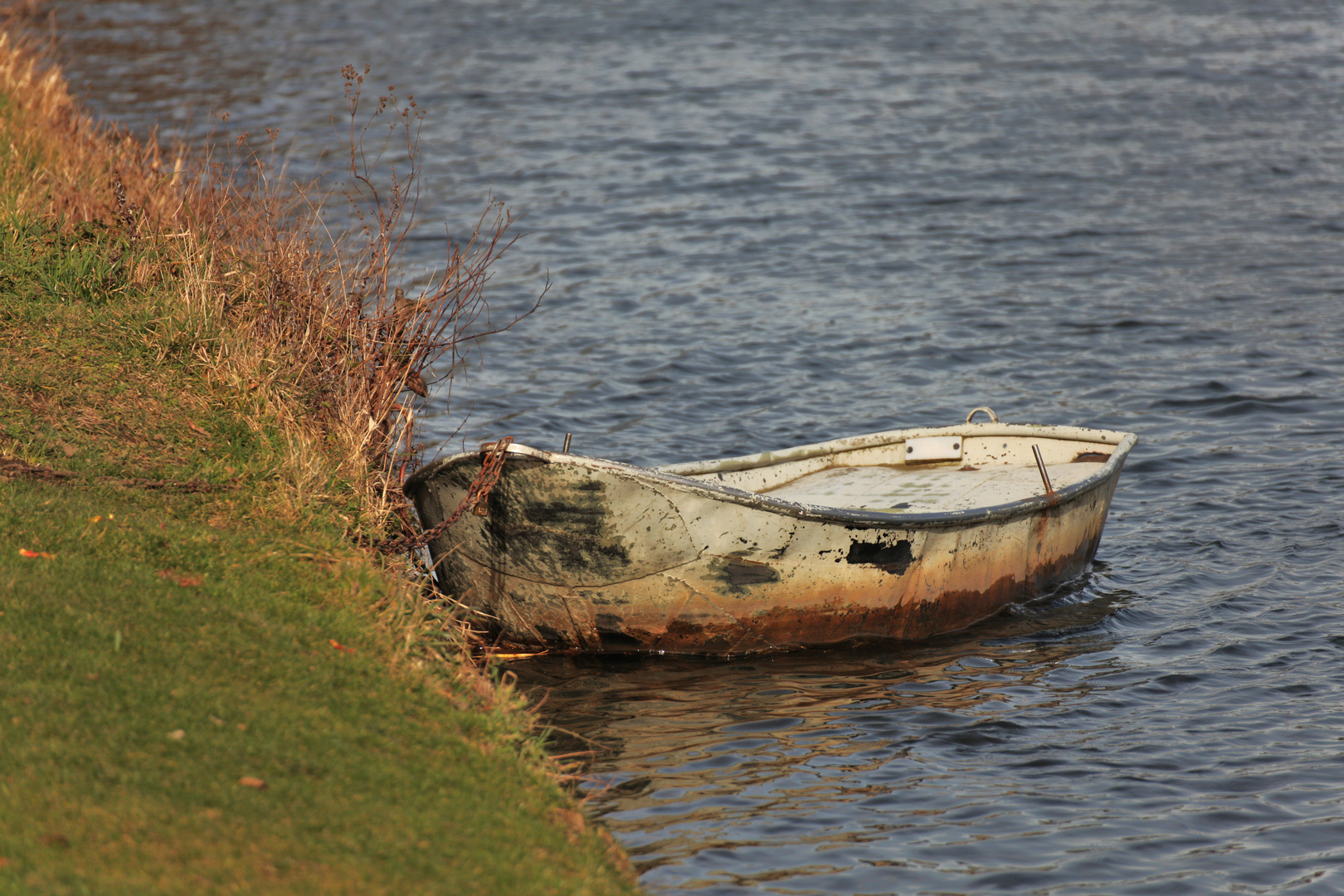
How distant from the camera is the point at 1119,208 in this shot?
1894cm

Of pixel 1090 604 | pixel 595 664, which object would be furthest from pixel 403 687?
pixel 1090 604

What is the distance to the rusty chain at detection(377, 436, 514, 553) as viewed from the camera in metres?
7.22

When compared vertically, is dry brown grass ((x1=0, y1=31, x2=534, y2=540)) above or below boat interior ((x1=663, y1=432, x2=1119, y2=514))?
above

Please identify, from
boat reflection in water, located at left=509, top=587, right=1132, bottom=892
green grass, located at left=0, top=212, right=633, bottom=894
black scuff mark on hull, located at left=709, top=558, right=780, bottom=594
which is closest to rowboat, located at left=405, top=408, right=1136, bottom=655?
black scuff mark on hull, located at left=709, top=558, right=780, bottom=594

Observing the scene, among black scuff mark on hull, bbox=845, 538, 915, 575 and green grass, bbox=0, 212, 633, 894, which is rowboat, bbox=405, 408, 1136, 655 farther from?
green grass, bbox=0, 212, 633, 894

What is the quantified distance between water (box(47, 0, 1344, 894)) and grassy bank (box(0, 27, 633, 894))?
1139 mm

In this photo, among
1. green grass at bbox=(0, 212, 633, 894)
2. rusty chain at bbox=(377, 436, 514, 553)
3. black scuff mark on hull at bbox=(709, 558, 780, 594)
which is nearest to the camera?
green grass at bbox=(0, 212, 633, 894)

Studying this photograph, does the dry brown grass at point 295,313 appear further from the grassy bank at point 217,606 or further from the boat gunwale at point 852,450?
the boat gunwale at point 852,450

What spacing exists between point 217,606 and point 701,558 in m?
2.90

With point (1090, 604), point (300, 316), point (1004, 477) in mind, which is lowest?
point (1090, 604)

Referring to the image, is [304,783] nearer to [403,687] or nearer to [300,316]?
[403,687]

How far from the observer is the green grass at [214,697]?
4387mm

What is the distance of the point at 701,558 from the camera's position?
7734 mm

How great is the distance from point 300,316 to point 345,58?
850 inches
